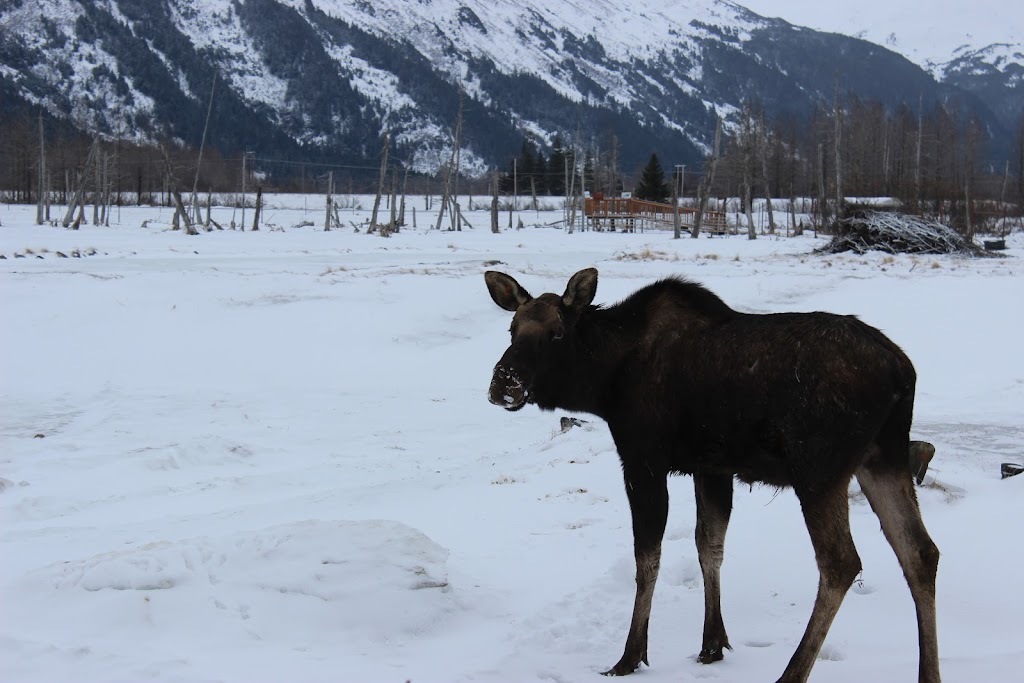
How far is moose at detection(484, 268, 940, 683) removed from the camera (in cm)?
411


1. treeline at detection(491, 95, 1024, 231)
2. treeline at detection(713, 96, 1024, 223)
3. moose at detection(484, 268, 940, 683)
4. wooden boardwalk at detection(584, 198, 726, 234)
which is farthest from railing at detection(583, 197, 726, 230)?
moose at detection(484, 268, 940, 683)

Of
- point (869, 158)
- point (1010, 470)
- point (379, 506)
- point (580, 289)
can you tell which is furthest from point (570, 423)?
point (869, 158)

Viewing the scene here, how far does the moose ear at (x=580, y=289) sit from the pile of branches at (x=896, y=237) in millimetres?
35638

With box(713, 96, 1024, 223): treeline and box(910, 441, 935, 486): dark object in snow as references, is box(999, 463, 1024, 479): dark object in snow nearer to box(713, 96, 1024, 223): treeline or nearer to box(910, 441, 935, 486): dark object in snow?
box(910, 441, 935, 486): dark object in snow

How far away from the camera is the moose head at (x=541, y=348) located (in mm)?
4949

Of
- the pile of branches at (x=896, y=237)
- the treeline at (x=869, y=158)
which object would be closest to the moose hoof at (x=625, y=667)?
the pile of branches at (x=896, y=237)

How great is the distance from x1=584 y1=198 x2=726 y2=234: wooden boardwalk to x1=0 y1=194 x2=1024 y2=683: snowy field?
152 feet

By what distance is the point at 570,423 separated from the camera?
12.0 metres

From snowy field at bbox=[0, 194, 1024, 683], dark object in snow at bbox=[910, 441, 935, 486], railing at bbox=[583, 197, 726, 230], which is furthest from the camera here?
railing at bbox=[583, 197, 726, 230]

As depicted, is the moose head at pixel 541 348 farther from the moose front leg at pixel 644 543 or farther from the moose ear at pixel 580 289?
the moose front leg at pixel 644 543

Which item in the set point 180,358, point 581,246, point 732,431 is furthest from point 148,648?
point 581,246

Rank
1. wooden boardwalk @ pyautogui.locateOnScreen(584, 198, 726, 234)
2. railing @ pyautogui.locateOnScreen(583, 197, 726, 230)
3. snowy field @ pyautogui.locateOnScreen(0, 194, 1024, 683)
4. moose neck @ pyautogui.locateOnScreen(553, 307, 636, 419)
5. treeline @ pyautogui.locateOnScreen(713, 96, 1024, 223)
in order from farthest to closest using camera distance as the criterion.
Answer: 1. treeline @ pyautogui.locateOnScreen(713, 96, 1024, 223)
2. railing @ pyautogui.locateOnScreen(583, 197, 726, 230)
3. wooden boardwalk @ pyautogui.locateOnScreen(584, 198, 726, 234)
4. moose neck @ pyautogui.locateOnScreen(553, 307, 636, 419)
5. snowy field @ pyautogui.locateOnScreen(0, 194, 1024, 683)

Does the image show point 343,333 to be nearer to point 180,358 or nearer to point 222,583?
point 180,358

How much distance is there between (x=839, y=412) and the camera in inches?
160
